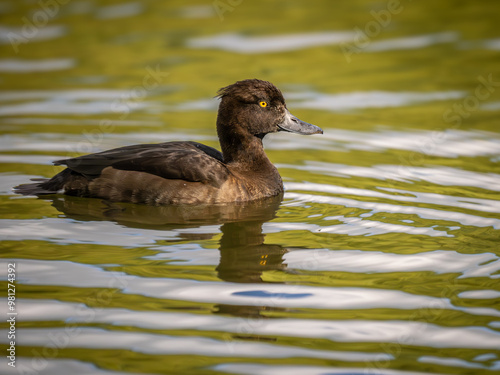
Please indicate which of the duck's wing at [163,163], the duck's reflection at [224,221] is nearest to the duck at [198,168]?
the duck's wing at [163,163]

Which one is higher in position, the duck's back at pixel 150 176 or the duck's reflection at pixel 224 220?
the duck's back at pixel 150 176

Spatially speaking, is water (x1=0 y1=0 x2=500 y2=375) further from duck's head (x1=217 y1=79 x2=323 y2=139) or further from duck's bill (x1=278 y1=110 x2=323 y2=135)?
duck's head (x1=217 y1=79 x2=323 y2=139)

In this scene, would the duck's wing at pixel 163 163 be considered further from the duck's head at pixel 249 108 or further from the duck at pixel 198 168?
the duck's head at pixel 249 108

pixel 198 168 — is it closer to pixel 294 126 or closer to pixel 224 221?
pixel 224 221

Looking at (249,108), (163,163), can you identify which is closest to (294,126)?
(249,108)

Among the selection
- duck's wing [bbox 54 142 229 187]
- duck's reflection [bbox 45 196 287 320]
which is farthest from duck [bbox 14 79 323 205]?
duck's reflection [bbox 45 196 287 320]

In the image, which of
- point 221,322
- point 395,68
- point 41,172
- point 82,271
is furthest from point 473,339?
point 395,68

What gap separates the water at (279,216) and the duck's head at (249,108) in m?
0.84

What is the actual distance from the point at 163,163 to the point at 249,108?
1.20 metres

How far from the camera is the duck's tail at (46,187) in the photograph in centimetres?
787

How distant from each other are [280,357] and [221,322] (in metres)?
0.55

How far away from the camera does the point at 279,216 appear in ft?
24.3

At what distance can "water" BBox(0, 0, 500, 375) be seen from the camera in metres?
4.79

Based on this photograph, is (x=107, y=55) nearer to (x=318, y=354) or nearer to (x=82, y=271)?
(x=82, y=271)
